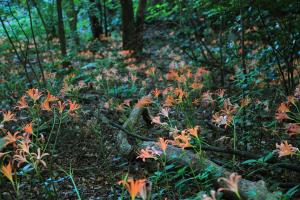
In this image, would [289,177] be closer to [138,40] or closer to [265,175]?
[265,175]

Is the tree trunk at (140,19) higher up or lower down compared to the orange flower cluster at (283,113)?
higher up

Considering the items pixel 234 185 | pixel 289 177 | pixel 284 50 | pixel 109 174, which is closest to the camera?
pixel 234 185

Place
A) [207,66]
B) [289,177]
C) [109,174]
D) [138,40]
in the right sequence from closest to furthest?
1. [289,177]
2. [109,174]
3. [207,66]
4. [138,40]

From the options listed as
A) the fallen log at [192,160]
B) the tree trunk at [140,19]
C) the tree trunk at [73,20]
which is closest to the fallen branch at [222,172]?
the fallen log at [192,160]

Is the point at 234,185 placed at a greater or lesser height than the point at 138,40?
lesser

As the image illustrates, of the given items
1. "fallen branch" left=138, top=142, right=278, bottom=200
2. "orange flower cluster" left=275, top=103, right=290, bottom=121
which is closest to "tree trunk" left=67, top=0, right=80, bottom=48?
"fallen branch" left=138, top=142, right=278, bottom=200

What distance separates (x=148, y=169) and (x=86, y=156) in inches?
29.5

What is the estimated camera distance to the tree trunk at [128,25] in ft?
27.4

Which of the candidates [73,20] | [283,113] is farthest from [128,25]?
[283,113]

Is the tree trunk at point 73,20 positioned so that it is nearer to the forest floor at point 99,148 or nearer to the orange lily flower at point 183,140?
the forest floor at point 99,148

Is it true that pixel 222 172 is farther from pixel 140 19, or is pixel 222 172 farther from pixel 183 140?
pixel 140 19

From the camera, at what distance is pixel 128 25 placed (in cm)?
855

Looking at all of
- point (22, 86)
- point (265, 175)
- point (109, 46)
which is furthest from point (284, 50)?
point (109, 46)

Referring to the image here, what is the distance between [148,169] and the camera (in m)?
3.32
